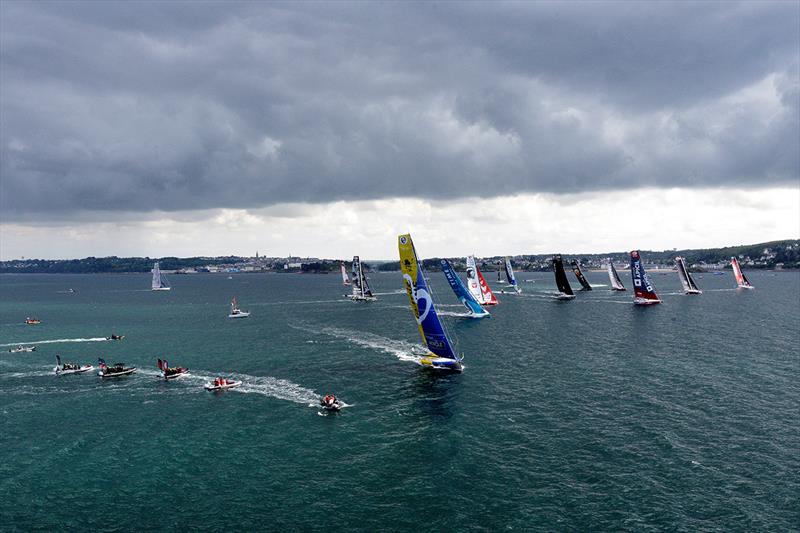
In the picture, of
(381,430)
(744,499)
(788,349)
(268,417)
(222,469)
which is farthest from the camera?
(788,349)

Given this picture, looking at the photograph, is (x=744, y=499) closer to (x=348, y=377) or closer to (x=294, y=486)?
(x=294, y=486)

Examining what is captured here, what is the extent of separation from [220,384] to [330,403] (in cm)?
2243

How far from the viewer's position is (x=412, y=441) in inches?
2264

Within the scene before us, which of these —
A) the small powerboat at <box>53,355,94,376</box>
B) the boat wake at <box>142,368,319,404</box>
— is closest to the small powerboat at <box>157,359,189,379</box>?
the boat wake at <box>142,368,319,404</box>

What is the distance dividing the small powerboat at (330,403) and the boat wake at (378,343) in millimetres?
32959

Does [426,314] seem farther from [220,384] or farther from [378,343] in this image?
[220,384]

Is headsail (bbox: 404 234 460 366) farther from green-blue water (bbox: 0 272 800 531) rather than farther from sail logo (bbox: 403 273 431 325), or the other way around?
green-blue water (bbox: 0 272 800 531)

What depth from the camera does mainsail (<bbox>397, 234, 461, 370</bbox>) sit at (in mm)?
90125

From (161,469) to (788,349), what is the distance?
387 feet

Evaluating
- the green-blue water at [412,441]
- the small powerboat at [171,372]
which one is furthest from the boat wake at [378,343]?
the small powerboat at [171,372]

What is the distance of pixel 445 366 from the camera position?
294 ft

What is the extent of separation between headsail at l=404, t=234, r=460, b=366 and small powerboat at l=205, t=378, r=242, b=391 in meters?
32.9

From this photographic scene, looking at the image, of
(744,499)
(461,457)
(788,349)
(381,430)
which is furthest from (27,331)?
(788,349)

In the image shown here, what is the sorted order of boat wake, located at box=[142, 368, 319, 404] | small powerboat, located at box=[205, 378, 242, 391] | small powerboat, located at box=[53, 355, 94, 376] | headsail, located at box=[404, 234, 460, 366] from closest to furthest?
boat wake, located at box=[142, 368, 319, 404] → small powerboat, located at box=[205, 378, 242, 391] → headsail, located at box=[404, 234, 460, 366] → small powerboat, located at box=[53, 355, 94, 376]
